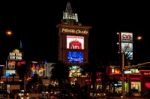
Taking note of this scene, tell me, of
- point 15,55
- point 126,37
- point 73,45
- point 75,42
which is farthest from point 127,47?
point 15,55

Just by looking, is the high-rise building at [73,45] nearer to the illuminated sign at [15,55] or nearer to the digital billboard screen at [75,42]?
the digital billboard screen at [75,42]

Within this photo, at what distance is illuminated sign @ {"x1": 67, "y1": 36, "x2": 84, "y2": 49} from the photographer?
137250 mm

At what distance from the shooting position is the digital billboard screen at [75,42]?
450 ft

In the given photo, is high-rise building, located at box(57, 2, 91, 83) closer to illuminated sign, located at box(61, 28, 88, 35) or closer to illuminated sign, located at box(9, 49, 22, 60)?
illuminated sign, located at box(61, 28, 88, 35)

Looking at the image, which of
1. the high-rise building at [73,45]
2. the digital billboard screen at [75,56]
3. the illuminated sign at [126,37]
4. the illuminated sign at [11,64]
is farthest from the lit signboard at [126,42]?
the illuminated sign at [11,64]

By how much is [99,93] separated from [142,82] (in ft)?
151

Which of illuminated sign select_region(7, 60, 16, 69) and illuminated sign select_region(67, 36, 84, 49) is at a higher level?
illuminated sign select_region(67, 36, 84, 49)

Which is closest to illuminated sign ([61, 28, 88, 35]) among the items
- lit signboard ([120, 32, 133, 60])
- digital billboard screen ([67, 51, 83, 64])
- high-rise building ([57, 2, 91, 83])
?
high-rise building ([57, 2, 91, 83])

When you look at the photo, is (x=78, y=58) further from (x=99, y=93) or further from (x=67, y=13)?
(x=99, y=93)

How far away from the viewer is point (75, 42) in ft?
458

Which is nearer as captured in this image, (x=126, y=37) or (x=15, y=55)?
(x=126, y=37)

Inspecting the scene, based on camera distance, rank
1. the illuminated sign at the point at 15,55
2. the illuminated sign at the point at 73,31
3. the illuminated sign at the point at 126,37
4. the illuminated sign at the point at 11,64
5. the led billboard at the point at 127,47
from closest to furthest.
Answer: the led billboard at the point at 127,47, the illuminated sign at the point at 126,37, the illuminated sign at the point at 73,31, the illuminated sign at the point at 11,64, the illuminated sign at the point at 15,55

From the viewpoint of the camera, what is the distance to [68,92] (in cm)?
3027

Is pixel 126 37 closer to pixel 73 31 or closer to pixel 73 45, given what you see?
pixel 73 45
